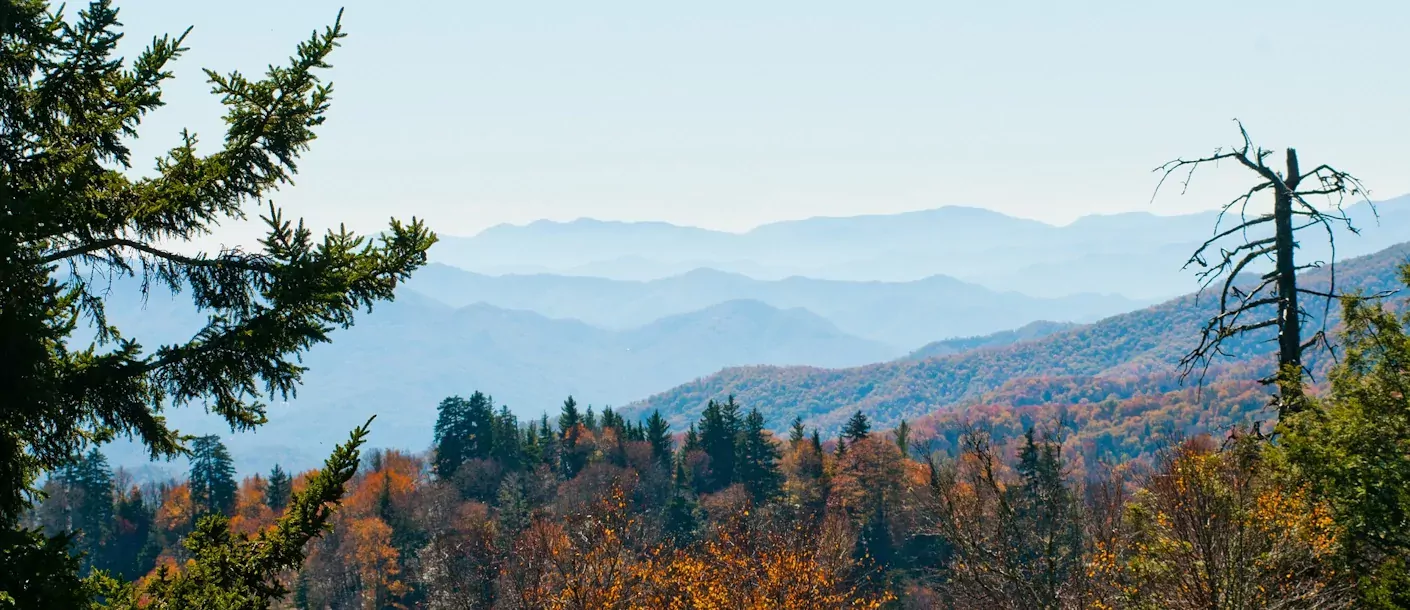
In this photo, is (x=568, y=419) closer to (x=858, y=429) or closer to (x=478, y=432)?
(x=478, y=432)

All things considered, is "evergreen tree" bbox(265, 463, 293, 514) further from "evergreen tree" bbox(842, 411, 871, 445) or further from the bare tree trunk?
the bare tree trunk

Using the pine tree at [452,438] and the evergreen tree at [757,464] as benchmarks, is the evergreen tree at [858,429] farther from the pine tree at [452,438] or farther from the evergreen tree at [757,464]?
the pine tree at [452,438]

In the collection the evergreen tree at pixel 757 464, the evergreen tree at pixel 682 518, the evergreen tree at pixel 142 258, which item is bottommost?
the evergreen tree at pixel 682 518

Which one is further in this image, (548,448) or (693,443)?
(693,443)

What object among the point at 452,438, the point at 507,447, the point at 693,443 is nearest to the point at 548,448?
the point at 507,447

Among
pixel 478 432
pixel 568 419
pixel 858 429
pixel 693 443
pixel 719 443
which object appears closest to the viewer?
pixel 858 429

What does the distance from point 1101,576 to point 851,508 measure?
57.0 m

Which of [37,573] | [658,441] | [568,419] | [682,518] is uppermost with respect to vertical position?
[37,573]

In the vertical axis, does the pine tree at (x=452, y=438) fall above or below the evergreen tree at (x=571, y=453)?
above

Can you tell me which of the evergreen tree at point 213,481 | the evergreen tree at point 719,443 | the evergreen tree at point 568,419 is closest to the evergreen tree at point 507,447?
the evergreen tree at point 568,419

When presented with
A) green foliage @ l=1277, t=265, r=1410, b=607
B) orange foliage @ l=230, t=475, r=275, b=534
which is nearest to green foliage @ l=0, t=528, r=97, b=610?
green foliage @ l=1277, t=265, r=1410, b=607

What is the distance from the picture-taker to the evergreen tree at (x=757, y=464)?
7934cm

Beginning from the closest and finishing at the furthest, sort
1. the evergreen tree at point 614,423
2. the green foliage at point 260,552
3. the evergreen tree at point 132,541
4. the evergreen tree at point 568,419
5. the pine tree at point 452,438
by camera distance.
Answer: the green foliage at point 260,552 < the pine tree at point 452,438 < the evergreen tree at point 132,541 < the evergreen tree at point 614,423 < the evergreen tree at point 568,419

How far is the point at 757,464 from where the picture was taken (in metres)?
81.9
